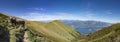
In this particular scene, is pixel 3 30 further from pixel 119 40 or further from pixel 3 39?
pixel 119 40

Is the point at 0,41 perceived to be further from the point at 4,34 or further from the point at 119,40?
the point at 119,40

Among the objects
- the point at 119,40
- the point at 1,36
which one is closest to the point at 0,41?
the point at 1,36

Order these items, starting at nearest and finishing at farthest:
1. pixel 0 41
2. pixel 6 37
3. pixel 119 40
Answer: pixel 0 41 → pixel 6 37 → pixel 119 40

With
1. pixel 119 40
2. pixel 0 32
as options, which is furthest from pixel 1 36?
pixel 119 40

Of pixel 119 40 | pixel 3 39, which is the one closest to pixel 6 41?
pixel 3 39

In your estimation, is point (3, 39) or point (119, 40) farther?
point (119, 40)

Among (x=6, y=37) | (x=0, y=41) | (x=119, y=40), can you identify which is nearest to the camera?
(x=0, y=41)

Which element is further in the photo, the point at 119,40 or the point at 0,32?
the point at 119,40
